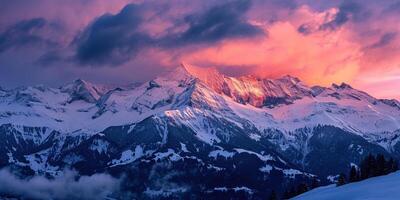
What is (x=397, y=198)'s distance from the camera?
94.9 metres

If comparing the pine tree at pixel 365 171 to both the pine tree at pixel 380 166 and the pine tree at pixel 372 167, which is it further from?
the pine tree at pixel 380 166

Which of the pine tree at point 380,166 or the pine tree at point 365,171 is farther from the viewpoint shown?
the pine tree at point 365,171

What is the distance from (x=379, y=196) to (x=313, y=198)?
24.7 m

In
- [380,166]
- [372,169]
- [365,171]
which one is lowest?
[380,166]

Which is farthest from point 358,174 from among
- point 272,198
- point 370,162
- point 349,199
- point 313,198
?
point 349,199

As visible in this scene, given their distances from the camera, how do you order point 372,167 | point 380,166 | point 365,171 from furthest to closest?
point 365,171, point 372,167, point 380,166

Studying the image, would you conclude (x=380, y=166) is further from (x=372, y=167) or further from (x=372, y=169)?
(x=372, y=167)

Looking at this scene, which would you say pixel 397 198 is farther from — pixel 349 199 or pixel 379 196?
pixel 349 199

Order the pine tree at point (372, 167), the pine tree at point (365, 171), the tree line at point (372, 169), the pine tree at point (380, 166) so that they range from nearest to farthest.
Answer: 1. the pine tree at point (380, 166)
2. the tree line at point (372, 169)
3. the pine tree at point (372, 167)
4. the pine tree at point (365, 171)

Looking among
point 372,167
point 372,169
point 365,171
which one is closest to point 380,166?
point 372,169

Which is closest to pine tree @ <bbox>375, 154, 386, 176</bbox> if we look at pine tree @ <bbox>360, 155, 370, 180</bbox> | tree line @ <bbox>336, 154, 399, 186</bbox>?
tree line @ <bbox>336, 154, 399, 186</bbox>

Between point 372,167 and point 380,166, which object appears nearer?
point 380,166

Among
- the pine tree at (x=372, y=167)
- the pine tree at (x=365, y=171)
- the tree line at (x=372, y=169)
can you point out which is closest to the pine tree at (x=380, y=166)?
the tree line at (x=372, y=169)

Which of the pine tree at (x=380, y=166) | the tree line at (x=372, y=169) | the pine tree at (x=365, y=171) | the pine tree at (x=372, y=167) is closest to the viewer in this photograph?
the pine tree at (x=380, y=166)
